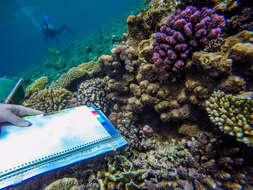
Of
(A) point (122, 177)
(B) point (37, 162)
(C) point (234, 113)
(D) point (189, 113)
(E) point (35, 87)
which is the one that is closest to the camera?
(B) point (37, 162)

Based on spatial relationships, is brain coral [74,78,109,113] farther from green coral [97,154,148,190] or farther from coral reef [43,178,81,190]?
coral reef [43,178,81,190]

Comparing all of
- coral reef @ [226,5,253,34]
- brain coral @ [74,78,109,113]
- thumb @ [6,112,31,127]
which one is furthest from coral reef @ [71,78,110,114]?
coral reef @ [226,5,253,34]

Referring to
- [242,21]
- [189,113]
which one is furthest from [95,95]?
[242,21]

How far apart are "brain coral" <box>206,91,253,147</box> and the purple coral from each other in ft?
2.71

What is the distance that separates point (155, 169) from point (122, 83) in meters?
2.11

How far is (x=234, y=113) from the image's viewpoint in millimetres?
1918

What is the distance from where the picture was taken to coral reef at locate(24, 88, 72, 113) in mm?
4340

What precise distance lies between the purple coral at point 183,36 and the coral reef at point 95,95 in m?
2.16

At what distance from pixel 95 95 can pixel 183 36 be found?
2.79m

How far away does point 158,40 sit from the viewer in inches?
96.7

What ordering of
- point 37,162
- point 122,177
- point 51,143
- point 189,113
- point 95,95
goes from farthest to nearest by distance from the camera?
point 95,95 < point 189,113 < point 122,177 < point 51,143 < point 37,162

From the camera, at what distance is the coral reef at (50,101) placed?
4340 mm

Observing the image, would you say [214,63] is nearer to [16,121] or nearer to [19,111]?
[16,121]

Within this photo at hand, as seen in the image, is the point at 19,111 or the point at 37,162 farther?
the point at 19,111
